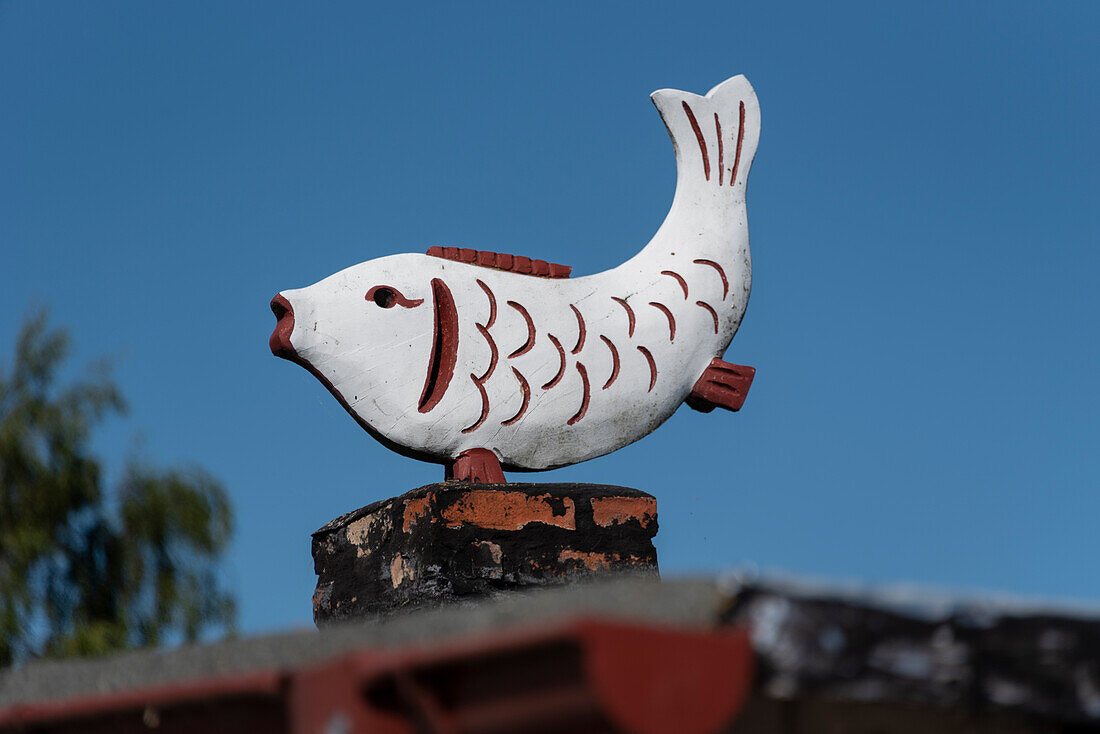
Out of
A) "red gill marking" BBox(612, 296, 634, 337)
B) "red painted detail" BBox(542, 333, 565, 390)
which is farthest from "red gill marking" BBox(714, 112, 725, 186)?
"red painted detail" BBox(542, 333, 565, 390)

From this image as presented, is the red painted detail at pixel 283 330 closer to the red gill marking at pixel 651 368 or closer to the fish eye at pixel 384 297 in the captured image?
the fish eye at pixel 384 297

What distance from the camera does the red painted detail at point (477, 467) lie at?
4.05 meters

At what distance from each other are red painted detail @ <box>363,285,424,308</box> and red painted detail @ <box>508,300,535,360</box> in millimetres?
338

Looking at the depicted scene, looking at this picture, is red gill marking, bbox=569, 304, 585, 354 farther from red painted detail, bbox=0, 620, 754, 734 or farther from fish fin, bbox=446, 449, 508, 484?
red painted detail, bbox=0, 620, 754, 734

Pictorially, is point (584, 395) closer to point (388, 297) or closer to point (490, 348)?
point (490, 348)

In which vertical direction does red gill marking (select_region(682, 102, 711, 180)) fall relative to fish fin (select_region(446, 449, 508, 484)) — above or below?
above

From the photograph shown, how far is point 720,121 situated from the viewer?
15.3 feet

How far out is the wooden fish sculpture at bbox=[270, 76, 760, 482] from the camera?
4043 mm

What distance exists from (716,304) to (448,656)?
3123mm

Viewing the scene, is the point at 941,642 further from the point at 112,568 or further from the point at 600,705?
the point at 112,568

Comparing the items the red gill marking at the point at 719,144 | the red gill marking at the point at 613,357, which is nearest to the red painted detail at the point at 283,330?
the red gill marking at the point at 613,357

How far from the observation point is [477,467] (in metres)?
4.07

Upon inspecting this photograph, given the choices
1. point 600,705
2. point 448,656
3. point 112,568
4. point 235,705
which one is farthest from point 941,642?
point 112,568

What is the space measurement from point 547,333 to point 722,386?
26.4 inches
